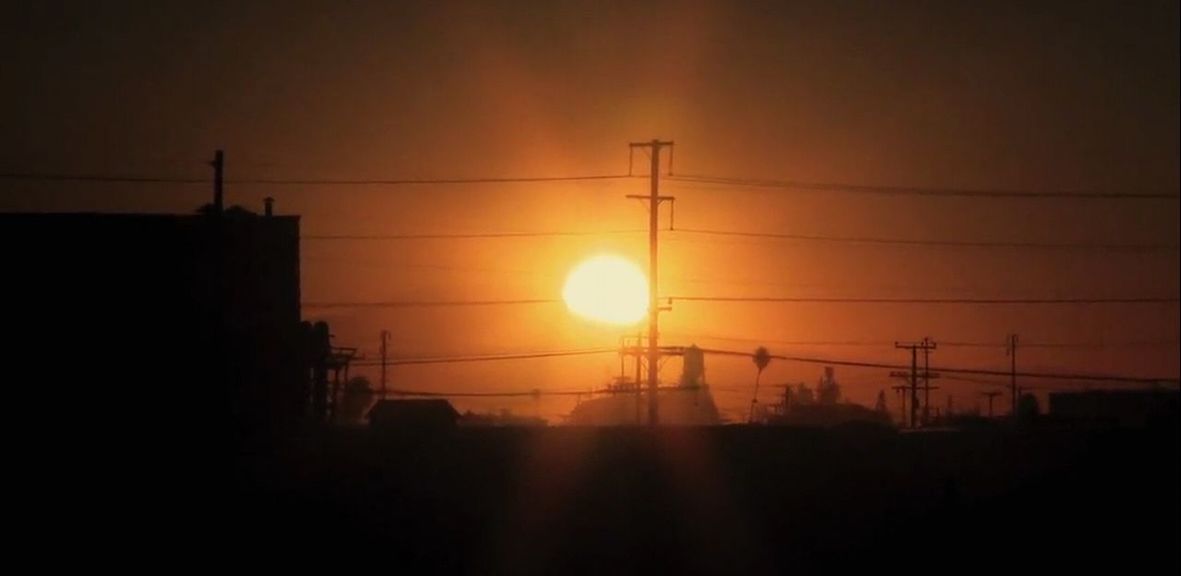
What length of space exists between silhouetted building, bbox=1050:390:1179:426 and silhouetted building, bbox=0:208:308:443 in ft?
103

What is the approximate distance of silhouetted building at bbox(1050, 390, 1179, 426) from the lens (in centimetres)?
6512

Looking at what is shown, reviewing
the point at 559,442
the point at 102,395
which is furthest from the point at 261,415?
the point at 559,442

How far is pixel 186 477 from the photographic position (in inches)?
1473

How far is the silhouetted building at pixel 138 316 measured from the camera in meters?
43.4

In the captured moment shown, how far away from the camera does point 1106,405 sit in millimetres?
81312

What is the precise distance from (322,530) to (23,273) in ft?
59.6

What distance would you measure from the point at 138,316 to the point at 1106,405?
54933mm

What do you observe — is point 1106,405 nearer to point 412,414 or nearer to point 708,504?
point 412,414

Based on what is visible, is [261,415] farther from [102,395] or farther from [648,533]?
[648,533]

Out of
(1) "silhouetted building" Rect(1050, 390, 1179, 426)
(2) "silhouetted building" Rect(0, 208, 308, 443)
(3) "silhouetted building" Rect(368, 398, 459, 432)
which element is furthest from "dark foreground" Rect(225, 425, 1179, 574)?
(1) "silhouetted building" Rect(1050, 390, 1179, 426)

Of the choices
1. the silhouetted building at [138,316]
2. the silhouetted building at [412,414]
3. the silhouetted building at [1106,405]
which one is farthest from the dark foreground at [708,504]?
the silhouetted building at [1106,405]

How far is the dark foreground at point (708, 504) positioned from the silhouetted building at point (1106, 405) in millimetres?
20416

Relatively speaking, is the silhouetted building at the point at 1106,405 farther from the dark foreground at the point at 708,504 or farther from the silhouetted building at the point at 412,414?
the silhouetted building at the point at 412,414

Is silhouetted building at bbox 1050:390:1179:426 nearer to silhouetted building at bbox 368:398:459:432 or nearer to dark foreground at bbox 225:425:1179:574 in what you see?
dark foreground at bbox 225:425:1179:574
